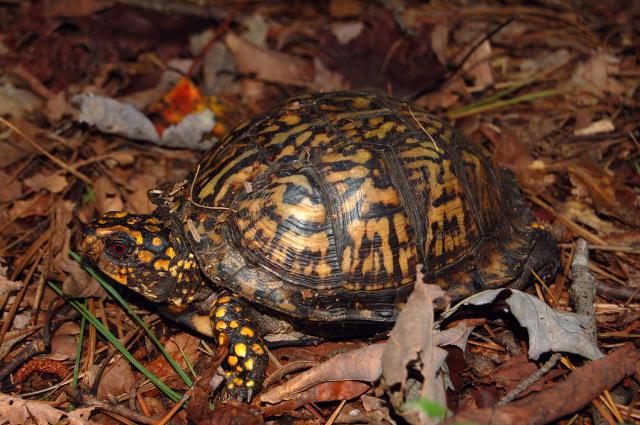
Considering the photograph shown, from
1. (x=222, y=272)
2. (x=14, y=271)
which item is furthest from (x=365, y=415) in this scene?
(x=14, y=271)

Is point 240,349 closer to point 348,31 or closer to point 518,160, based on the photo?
point 518,160

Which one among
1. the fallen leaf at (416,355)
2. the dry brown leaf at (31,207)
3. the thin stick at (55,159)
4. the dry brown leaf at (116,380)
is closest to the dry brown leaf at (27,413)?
the dry brown leaf at (116,380)

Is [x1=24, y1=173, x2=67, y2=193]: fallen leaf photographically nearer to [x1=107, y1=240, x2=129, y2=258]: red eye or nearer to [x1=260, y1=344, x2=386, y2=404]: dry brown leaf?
[x1=107, y1=240, x2=129, y2=258]: red eye

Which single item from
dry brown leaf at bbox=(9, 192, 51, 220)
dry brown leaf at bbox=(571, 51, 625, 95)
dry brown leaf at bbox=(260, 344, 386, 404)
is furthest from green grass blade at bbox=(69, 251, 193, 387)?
dry brown leaf at bbox=(571, 51, 625, 95)

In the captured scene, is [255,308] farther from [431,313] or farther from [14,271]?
[14,271]

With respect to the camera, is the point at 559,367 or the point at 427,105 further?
the point at 427,105

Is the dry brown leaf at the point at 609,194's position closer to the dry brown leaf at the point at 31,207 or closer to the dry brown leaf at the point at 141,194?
the dry brown leaf at the point at 141,194
